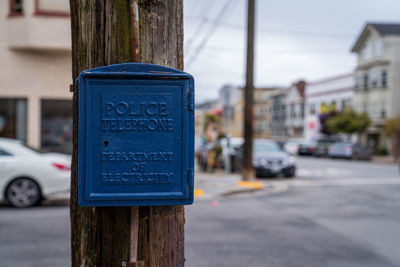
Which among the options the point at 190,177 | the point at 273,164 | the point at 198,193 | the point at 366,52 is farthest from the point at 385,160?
the point at 190,177

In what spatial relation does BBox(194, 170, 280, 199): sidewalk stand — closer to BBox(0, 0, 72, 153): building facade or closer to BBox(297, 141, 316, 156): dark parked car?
BBox(0, 0, 72, 153): building facade

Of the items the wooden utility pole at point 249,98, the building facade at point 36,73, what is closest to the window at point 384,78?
the wooden utility pole at point 249,98

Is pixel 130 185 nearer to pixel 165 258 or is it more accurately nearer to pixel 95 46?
pixel 165 258

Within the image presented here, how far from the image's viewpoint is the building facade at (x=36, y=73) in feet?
45.6

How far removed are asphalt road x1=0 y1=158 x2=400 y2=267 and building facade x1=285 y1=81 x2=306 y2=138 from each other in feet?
164

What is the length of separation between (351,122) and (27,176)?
3507cm

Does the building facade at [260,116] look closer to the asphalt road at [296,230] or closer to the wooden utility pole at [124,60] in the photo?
the asphalt road at [296,230]

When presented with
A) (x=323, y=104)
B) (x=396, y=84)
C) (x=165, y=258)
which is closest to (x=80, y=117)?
(x=165, y=258)

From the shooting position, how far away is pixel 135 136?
75.0 inches

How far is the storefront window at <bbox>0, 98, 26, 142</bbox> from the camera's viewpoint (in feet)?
48.5

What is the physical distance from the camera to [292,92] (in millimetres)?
62625

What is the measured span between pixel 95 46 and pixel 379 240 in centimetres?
591

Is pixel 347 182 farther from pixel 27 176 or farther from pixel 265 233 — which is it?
pixel 27 176

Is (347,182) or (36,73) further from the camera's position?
(36,73)
